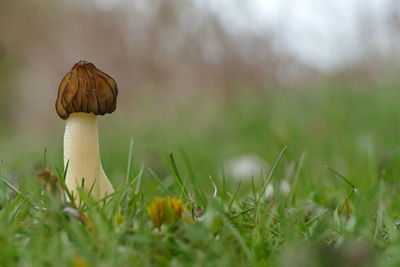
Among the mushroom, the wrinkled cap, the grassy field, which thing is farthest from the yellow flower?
the wrinkled cap

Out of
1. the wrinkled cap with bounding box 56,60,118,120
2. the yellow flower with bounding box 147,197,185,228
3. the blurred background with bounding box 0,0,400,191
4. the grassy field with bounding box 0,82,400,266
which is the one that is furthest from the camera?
the blurred background with bounding box 0,0,400,191

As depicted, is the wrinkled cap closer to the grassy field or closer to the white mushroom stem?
the white mushroom stem

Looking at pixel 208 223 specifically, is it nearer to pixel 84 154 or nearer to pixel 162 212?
pixel 162 212

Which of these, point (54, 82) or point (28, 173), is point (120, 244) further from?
point (54, 82)

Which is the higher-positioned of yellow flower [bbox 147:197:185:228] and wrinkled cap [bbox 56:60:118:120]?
wrinkled cap [bbox 56:60:118:120]

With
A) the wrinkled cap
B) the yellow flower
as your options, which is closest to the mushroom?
the wrinkled cap

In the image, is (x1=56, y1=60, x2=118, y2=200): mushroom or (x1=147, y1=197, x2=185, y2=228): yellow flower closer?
(x1=147, y1=197, x2=185, y2=228): yellow flower

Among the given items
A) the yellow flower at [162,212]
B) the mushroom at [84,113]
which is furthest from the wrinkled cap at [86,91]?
the yellow flower at [162,212]

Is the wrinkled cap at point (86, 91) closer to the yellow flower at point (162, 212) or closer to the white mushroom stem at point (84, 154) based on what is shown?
the white mushroom stem at point (84, 154)

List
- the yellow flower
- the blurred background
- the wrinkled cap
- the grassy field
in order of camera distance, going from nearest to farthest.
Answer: the grassy field → the yellow flower → the wrinkled cap → the blurred background
